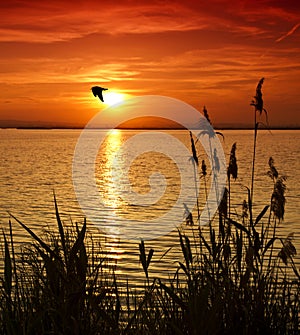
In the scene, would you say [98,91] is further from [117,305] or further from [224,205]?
[224,205]

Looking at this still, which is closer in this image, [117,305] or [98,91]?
[98,91]

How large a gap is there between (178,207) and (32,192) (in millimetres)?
10622

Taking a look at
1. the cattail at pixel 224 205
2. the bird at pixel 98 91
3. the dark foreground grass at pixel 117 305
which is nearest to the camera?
the dark foreground grass at pixel 117 305

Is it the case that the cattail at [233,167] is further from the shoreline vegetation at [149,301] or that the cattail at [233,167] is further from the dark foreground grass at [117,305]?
the dark foreground grass at [117,305]

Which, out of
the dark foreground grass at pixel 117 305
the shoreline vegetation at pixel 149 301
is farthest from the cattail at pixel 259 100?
the dark foreground grass at pixel 117 305

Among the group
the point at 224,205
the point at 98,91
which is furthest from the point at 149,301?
the point at 98,91

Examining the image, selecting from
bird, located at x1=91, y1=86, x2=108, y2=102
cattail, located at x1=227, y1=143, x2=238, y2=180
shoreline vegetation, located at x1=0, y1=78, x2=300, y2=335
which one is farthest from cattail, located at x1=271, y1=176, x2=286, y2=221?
bird, located at x1=91, y1=86, x2=108, y2=102

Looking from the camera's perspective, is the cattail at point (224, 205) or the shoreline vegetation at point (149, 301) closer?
the shoreline vegetation at point (149, 301)

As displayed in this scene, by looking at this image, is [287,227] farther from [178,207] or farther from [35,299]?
[35,299]

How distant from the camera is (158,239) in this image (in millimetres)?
20078

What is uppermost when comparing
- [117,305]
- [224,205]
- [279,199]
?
[279,199]

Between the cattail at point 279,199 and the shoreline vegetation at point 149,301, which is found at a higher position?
the cattail at point 279,199

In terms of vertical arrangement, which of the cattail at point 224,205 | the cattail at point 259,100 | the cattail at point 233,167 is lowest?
the cattail at point 224,205

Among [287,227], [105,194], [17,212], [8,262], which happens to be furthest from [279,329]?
[105,194]
